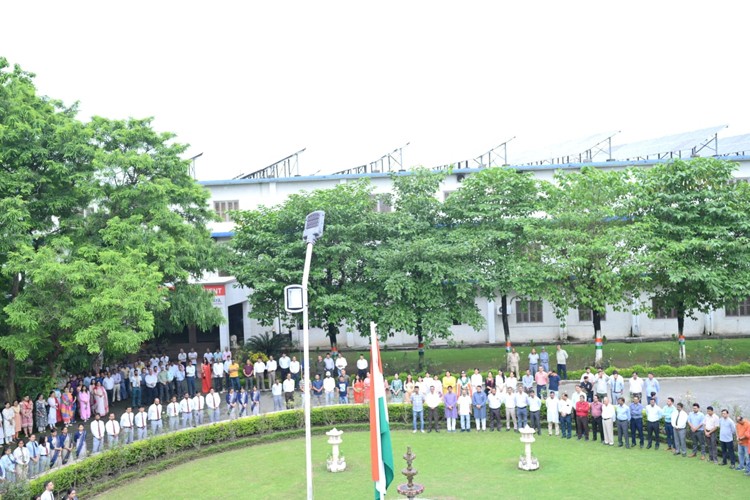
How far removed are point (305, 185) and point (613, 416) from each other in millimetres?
23229

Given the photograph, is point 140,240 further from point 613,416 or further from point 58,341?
point 613,416

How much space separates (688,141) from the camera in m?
37.5

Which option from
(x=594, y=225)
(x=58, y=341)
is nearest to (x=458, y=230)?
(x=594, y=225)

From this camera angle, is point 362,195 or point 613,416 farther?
point 362,195

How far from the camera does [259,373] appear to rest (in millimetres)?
26438

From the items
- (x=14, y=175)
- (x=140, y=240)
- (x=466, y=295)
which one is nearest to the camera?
(x=14, y=175)

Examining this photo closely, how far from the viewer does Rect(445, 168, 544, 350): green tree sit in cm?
2797

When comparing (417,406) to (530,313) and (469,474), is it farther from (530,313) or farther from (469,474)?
(530,313)

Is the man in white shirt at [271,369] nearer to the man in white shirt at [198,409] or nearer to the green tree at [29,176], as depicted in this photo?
the man in white shirt at [198,409]

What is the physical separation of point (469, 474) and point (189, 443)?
7992 mm

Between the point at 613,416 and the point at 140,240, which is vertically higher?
the point at 140,240

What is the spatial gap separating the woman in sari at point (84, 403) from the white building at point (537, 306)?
1330cm

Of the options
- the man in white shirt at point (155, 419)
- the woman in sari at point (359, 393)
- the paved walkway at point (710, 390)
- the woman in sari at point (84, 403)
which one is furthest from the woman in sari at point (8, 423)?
the paved walkway at point (710, 390)

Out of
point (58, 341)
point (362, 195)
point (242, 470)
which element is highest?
point (362, 195)
